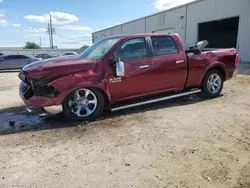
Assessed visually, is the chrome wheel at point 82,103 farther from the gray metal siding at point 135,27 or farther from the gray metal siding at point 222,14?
the gray metal siding at point 135,27

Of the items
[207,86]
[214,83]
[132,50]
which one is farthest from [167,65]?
[214,83]

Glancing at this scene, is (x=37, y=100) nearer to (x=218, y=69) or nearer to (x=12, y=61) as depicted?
(x=218, y=69)

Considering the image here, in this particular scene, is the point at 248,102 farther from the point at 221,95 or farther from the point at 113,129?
the point at 113,129

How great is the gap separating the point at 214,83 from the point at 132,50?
9.35 feet

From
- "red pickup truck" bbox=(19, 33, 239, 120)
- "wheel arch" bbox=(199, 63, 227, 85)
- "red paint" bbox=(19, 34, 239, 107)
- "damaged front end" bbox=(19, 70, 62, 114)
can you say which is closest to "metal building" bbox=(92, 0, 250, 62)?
"wheel arch" bbox=(199, 63, 227, 85)

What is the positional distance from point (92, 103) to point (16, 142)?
5.36ft

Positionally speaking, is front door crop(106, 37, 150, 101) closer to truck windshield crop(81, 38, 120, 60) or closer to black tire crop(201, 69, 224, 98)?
truck windshield crop(81, 38, 120, 60)

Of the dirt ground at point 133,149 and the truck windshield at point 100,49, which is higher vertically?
the truck windshield at point 100,49

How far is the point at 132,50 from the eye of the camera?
5.23 meters

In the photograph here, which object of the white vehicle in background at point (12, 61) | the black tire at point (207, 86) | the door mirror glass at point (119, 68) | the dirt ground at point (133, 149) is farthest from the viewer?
the white vehicle in background at point (12, 61)

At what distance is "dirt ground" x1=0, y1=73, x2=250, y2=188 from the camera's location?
2.78 metres

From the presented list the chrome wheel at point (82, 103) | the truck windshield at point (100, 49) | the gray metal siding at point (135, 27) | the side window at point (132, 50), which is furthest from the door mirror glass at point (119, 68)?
the gray metal siding at point (135, 27)

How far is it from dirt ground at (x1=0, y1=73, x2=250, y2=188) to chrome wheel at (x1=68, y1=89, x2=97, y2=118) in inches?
10.8

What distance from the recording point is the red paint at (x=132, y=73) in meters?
4.48
